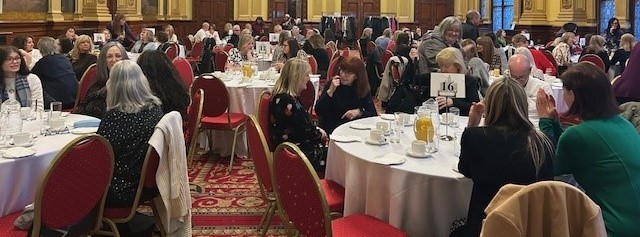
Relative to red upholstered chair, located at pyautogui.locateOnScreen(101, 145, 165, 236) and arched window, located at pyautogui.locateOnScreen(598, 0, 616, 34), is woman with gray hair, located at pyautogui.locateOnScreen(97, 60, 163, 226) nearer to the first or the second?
red upholstered chair, located at pyautogui.locateOnScreen(101, 145, 165, 236)

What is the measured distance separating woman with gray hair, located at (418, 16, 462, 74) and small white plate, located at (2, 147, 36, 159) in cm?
352

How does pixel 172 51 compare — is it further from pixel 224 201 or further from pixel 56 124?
pixel 56 124

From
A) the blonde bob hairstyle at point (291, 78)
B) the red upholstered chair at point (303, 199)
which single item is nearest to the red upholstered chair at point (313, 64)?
the blonde bob hairstyle at point (291, 78)

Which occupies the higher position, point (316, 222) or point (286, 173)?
point (286, 173)

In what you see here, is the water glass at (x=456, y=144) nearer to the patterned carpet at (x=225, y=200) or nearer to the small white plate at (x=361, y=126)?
the small white plate at (x=361, y=126)

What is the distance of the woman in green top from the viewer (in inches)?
111

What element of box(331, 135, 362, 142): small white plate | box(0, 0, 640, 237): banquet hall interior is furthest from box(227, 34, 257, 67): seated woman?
box(331, 135, 362, 142): small white plate

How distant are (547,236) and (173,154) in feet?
7.48

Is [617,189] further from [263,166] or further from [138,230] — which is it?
[138,230]

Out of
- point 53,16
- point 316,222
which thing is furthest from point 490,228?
point 53,16

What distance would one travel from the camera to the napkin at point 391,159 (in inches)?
137

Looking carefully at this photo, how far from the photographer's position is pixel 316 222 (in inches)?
112

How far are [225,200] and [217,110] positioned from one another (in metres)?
1.27

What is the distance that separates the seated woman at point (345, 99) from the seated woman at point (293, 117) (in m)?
0.74
